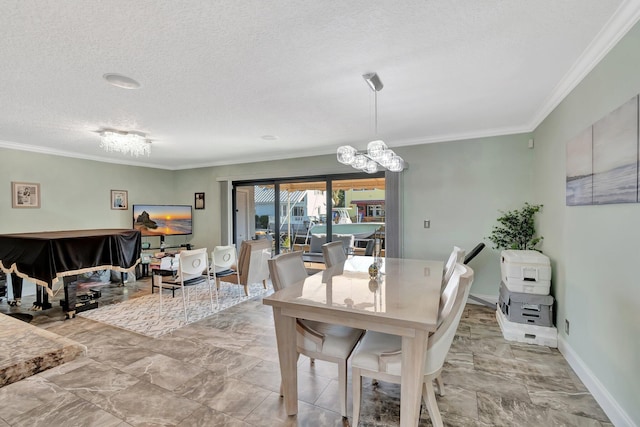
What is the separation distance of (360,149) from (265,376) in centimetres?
374

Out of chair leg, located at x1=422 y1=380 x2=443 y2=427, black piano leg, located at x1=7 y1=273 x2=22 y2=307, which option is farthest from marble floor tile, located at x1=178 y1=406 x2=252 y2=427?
black piano leg, located at x1=7 y1=273 x2=22 y2=307

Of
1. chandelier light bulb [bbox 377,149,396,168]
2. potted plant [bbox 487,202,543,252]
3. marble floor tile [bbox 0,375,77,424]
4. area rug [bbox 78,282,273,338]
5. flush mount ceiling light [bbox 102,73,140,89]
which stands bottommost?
marble floor tile [bbox 0,375,77,424]

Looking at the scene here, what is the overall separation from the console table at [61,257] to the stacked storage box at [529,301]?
480 centimetres

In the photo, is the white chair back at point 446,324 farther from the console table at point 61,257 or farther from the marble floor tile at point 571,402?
the console table at point 61,257

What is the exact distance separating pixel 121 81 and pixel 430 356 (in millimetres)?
3074

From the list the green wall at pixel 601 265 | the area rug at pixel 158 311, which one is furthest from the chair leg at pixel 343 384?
the area rug at pixel 158 311

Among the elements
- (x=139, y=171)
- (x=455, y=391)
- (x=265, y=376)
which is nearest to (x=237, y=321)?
(x=265, y=376)

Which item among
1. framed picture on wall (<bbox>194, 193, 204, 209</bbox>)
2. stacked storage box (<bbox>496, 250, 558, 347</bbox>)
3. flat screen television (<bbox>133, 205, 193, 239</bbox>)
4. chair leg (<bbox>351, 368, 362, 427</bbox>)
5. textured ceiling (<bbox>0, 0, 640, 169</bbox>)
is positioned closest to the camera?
textured ceiling (<bbox>0, 0, 640, 169</bbox>)

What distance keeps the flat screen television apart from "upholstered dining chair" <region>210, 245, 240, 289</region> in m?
2.43

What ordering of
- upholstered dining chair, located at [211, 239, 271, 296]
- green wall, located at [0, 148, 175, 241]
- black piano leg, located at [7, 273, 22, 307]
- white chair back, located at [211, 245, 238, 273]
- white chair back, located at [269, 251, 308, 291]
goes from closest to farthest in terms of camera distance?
white chair back, located at [269, 251, 308, 291]
black piano leg, located at [7, 273, 22, 307]
white chair back, located at [211, 245, 238, 273]
upholstered dining chair, located at [211, 239, 271, 296]
green wall, located at [0, 148, 175, 241]

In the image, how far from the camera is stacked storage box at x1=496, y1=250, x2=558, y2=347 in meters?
2.96

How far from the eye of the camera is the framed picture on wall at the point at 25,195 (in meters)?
4.62

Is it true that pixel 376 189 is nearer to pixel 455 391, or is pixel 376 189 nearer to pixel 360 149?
pixel 360 149

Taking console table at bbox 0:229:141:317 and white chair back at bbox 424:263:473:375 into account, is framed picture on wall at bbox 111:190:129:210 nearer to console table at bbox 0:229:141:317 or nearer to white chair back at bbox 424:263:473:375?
console table at bbox 0:229:141:317
